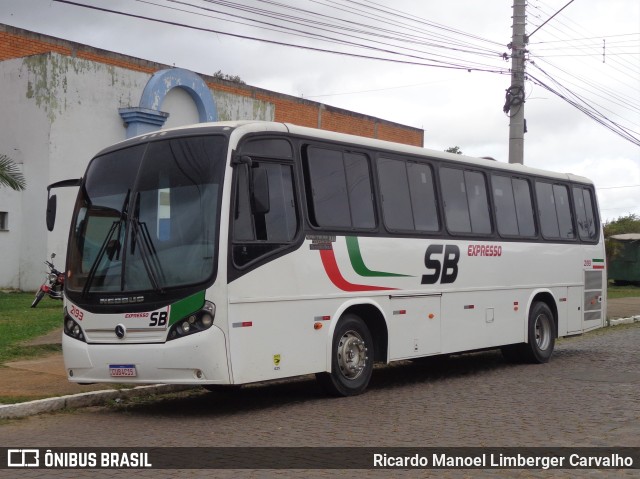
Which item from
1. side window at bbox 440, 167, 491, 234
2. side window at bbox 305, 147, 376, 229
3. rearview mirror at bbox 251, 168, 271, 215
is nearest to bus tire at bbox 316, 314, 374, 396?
side window at bbox 305, 147, 376, 229

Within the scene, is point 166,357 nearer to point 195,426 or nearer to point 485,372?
point 195,426

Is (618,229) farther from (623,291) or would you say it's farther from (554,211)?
(554,211)

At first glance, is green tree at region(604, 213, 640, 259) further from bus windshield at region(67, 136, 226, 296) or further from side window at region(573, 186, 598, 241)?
bus windshield at region(67, 136, 226, 296)

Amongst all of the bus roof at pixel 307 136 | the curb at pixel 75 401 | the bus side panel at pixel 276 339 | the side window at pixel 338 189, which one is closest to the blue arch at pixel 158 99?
the bus roof at pixel 307 136

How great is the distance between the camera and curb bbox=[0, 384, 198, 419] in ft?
31.5

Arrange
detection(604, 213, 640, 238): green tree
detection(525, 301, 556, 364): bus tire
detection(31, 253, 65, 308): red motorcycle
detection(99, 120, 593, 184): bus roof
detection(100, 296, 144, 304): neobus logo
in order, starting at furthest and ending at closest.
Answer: detection(604, 213, 640, 238): green tree
detection(31, 253, 65, 308): red motorcycle
detection(525, 301, 556, 364): bus tire
detection(99, 120, 593, 184): bus roof
detection(100, 296, 144, 304): neobus logo

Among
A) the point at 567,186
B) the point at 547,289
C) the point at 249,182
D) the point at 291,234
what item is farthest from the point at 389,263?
the point at 567,186

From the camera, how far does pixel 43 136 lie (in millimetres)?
23234

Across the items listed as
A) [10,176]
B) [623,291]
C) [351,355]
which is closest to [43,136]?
[10,176]

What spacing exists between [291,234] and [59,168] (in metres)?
14.5

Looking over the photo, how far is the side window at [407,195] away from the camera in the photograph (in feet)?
39.5

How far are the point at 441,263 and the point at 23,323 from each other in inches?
324

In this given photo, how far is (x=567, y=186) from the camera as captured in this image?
1677 cm

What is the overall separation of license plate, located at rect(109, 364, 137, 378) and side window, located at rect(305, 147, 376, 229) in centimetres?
266
